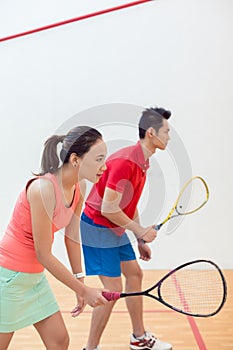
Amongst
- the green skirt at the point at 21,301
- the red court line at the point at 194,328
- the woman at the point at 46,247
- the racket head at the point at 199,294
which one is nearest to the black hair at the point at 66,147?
the woman at the point at 46,247

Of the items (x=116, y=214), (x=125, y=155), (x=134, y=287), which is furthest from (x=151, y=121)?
(x=134, y=287)

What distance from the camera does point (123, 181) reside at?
1763 mm

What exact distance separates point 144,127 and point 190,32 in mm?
2001

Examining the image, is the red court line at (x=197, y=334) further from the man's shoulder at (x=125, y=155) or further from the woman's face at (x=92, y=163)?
the woman's face at (x=92, y=163)

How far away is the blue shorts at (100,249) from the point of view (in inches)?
70.9

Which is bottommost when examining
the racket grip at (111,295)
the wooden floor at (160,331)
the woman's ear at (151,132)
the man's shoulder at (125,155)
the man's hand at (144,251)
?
the wooden floor at (160,331)

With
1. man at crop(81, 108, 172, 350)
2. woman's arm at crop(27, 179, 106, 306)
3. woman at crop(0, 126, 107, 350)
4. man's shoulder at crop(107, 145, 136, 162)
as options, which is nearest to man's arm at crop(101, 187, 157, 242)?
man at crop(81, 108, 172, 350)

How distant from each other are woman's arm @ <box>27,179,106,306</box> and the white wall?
2250 millimetres

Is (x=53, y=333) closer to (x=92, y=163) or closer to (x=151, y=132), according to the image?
(x=92, y=163)

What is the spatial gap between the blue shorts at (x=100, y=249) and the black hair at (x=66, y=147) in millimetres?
554

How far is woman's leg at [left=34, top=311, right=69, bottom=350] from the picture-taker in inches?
53.2

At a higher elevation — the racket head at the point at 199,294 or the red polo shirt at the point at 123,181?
the red polo shirt at the point at 123,181

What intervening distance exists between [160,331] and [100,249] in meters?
0.58

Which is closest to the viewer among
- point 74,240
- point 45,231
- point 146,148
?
point 45,231
